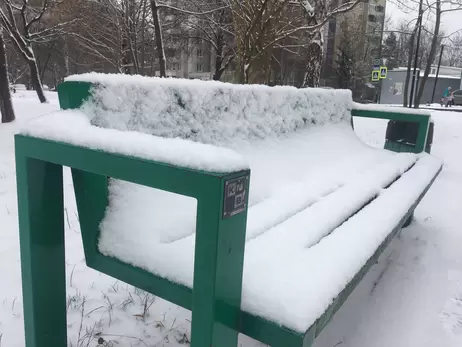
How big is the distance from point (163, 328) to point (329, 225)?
948mm

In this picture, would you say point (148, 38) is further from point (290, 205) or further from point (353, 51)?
point (353, 51)

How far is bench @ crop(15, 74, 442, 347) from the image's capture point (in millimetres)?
1035

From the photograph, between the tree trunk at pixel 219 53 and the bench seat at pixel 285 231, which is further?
the tree trunk at pixel 219 53

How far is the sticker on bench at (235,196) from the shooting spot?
969mm

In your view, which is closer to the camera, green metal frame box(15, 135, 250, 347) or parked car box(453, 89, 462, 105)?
green metal frame box(15, 135, 250, 347)

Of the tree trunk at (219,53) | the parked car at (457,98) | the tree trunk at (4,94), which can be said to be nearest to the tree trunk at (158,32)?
the tree trunk at (4,94)

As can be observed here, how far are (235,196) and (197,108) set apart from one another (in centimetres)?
123

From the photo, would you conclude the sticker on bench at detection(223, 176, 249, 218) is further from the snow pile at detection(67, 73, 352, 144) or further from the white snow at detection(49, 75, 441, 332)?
the snow pile at detection(67, 73, 352, 144)

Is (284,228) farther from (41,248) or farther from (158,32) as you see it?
(158,32)

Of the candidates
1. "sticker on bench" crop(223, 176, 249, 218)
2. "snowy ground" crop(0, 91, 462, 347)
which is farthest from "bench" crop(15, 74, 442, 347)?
"snowy ground" crop(0, 91, 462, 347)

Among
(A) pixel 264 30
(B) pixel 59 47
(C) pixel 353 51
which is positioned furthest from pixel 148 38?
(C) pixel 353 51

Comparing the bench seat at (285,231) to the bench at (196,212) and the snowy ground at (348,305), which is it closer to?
the bench at (196,212)

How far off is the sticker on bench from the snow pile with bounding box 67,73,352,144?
85cm

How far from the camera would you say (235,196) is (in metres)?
1.00
